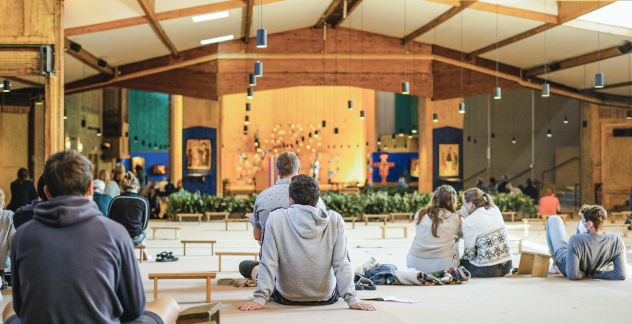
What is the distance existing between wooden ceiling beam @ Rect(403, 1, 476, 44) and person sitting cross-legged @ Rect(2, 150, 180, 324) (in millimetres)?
11250

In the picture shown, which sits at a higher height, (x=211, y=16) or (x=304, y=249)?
(x=211, y=16)

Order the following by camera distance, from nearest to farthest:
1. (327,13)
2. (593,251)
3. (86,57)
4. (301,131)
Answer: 1. (593,251)
2. (86,57)
3. (327,13)
4. (301,131)

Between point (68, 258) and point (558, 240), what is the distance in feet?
17.7

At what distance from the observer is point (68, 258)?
205 centimetres

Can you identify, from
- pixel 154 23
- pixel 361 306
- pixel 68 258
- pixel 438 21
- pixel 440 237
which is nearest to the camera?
pixel 68 258

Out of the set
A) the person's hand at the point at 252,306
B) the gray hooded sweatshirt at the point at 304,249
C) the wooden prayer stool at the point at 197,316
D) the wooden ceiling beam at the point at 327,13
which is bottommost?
the person's hand at the point at 252,306

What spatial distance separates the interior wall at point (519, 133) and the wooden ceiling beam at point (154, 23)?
13.8 meters

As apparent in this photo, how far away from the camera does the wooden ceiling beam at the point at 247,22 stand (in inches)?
486

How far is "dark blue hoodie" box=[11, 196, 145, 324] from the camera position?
205 cm

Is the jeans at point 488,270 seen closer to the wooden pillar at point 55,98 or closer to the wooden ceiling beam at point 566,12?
the wooden pillar at point 55,98

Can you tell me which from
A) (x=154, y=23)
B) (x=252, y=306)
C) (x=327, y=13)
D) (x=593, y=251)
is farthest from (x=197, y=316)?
(x=327, y=13)

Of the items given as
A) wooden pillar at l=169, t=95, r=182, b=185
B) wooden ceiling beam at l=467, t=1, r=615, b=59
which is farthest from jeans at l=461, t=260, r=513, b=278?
wooden pillar at l=169, t=95, r=182, b=185

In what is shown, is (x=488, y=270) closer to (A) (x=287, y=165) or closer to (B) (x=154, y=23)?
(A) (x=287, y=165)

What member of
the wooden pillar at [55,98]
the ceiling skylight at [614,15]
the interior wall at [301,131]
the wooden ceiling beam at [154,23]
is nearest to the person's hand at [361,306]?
the wooden pillar at [55,98]
